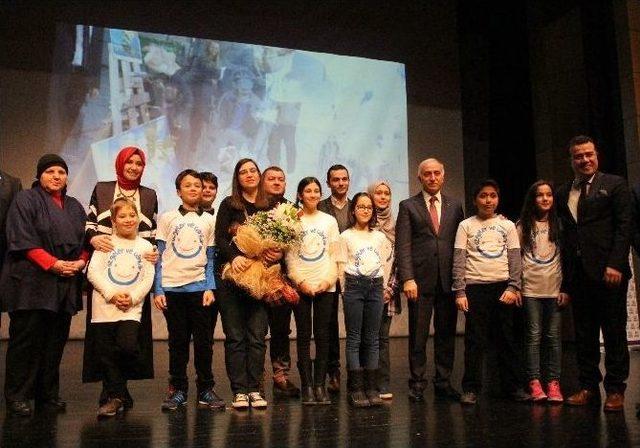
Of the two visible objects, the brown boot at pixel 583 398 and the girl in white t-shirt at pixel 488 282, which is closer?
the brown boot at pixel 583 398

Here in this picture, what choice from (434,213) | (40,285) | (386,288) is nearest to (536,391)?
(386,288)

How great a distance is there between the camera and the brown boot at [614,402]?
2975mm

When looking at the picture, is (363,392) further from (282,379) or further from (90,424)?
(90,424)

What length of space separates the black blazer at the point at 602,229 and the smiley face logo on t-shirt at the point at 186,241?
2018mm

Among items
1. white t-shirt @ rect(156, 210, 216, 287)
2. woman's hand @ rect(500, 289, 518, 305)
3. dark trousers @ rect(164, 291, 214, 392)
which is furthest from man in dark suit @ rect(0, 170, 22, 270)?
woman's hand @ rect(500, 289, 518, 305)

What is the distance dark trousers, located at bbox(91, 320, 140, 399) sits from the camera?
9.72ft

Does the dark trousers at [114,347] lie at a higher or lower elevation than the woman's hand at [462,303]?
lower

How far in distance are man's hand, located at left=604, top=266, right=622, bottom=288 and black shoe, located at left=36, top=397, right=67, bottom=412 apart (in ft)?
9.28

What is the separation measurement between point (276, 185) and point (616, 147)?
14.5 feet

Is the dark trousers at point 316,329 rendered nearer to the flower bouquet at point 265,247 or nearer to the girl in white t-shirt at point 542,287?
the flower bouquet at point 265,247

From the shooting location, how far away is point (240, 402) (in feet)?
9.92

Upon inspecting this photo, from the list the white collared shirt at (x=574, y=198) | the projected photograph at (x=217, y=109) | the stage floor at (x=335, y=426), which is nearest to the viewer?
the stage floor at (x=335, y=426)

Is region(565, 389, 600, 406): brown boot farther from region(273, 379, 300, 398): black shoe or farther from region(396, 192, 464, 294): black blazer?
region(273, 379, 300, 398): black shoe

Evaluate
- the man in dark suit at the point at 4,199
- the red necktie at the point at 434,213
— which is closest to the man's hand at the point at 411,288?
the red necktie at the point at 434,213
